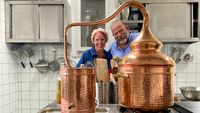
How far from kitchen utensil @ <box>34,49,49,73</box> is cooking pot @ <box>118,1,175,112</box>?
1915 mm

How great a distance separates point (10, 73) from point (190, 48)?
1.91m

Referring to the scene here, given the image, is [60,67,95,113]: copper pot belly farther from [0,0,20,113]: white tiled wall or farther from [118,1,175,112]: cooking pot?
[0,0,20,113]: white tiled wall

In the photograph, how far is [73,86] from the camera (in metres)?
0.52

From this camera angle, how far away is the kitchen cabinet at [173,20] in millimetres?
2100

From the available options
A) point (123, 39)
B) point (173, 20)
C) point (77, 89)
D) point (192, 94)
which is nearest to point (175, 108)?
point (77, 89)

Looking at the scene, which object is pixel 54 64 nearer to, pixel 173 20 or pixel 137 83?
pixel 173 20

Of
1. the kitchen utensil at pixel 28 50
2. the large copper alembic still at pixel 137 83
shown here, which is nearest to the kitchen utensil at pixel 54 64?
the kitchen utensil at pixel 28 50

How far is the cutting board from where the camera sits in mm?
852

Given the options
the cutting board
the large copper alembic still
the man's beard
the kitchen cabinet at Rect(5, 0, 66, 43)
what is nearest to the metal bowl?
the man's beard

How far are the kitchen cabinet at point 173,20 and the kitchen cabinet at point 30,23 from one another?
74cm

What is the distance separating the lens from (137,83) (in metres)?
0.52

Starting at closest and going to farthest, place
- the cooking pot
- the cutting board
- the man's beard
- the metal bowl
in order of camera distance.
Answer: the cooking pot, the cutting board, the man's beard, the metal bowl

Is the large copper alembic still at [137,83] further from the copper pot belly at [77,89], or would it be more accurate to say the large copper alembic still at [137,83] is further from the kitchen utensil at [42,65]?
the kitchen utensil at [42,65]

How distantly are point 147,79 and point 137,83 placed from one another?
1.0 inches
